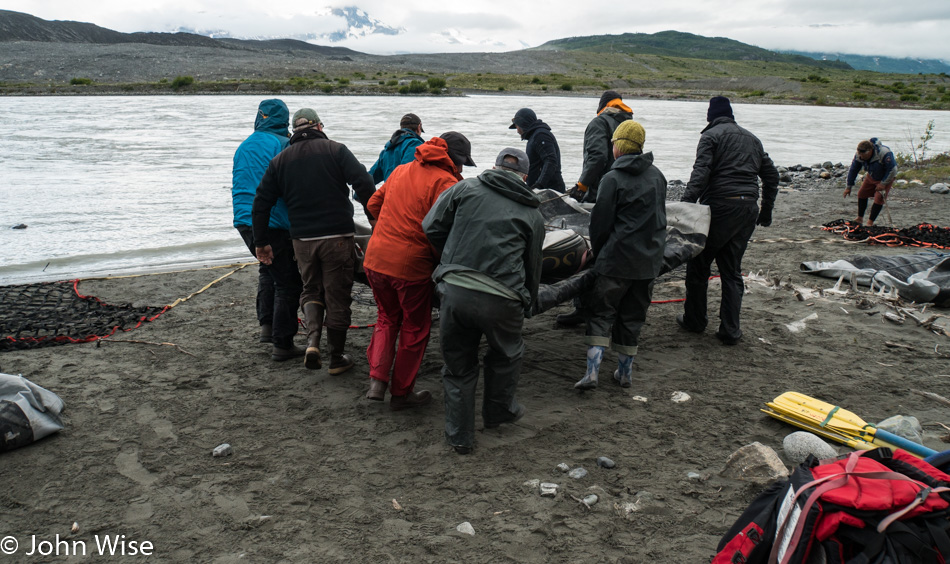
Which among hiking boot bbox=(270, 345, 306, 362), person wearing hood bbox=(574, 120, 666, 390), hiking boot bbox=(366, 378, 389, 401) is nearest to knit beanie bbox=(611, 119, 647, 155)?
person wearing hood bbox=(574, 120, 666, 390)

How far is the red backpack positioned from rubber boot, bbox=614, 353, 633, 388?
89.9 inches

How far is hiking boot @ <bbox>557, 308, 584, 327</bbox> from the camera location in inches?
232

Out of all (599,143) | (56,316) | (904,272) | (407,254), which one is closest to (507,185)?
(407,254)

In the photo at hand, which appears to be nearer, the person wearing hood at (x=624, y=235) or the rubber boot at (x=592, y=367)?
the person wearing hood at (x=624, y=235)

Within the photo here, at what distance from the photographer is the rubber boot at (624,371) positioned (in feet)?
15.2

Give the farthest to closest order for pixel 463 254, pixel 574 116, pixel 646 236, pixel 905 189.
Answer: pixel 574 116, pixel 905 189, pixel 646 236, pixel 463 254

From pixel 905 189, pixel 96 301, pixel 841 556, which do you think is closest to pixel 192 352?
pixel 96 301

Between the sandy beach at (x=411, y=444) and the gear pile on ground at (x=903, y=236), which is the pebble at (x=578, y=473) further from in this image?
the gear pile on ground at (x=903, y=236)

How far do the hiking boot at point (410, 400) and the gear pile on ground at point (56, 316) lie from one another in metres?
2.98

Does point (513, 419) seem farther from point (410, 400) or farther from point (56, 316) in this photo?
point (56, 316)

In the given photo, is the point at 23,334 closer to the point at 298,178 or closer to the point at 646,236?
the point at 298,178

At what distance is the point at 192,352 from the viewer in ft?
17.3

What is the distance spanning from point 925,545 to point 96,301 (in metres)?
7.03

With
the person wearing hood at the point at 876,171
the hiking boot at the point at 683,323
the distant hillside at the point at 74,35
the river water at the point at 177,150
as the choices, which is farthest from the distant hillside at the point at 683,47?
the hiking boot at the point at 683,323
